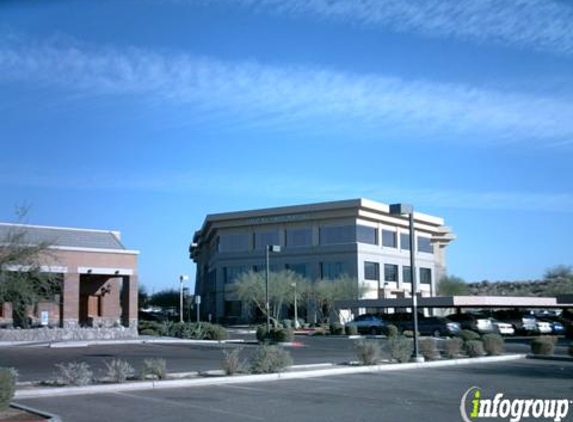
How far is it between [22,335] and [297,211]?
52.8 meters

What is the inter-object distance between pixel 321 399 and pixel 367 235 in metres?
73.3

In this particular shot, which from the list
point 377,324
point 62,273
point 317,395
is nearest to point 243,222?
point 377,324

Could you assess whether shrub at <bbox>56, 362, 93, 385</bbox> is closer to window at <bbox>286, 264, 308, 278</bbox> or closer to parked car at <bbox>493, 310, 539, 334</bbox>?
parked car at <bbox>493, 310, 539, 334</bbox>

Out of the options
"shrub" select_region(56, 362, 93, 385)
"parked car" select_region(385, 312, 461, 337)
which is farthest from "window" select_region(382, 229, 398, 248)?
"shrub" select_region(56, 362, 93, 385)

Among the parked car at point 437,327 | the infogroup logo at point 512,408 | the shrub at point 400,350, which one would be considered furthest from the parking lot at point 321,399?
the parked car at point 437,327

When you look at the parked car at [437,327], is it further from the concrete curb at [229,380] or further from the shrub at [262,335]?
the concrete curb at [229,380]

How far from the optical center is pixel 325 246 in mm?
86812

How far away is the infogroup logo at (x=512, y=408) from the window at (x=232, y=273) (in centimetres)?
7933

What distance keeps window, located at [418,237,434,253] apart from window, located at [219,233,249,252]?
2333cm

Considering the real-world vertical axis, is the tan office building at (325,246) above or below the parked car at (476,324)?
above

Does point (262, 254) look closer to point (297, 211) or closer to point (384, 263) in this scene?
point (297, 211)

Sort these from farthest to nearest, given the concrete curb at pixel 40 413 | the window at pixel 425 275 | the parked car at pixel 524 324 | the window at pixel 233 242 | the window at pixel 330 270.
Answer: the window at pixel 425 275 → the window at pixel 233 242 → the window at pixel 330 270 → the parked car at pixel 524 324 → the concrete curb at pixel 40 413

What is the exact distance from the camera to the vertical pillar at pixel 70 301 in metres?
45.1

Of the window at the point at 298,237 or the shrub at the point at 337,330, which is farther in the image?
the window at the point at 298,237
